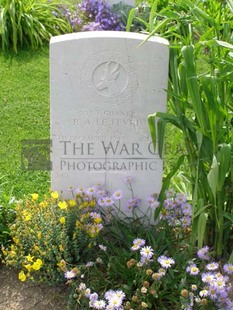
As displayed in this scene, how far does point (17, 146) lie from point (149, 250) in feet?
6.83

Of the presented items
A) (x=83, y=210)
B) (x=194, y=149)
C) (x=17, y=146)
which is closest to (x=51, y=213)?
(x=83, y=210)

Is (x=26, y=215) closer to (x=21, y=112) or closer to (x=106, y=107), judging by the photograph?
(x=106, y=107)

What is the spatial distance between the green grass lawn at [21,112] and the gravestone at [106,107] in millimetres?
717

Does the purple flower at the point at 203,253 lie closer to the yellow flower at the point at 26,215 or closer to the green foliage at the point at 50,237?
the green foliage at the point at 50,237

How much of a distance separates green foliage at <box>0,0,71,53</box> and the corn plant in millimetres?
3455

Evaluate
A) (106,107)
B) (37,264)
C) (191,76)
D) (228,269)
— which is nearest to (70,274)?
(37,264)

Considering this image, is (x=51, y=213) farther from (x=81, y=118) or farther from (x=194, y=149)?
(x=194, y=149)

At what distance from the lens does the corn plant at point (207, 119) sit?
2895 millimetres

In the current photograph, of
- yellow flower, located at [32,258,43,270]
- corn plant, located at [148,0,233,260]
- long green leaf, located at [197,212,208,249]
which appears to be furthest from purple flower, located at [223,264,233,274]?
yellow flower, located at [32,258,43,270]

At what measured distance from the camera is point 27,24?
6.40m

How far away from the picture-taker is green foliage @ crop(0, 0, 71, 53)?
20.7 ft

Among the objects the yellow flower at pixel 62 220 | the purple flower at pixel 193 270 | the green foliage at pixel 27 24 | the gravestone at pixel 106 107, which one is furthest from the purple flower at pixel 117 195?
the green foliage at pixel 27 24

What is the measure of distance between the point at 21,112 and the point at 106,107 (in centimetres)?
218

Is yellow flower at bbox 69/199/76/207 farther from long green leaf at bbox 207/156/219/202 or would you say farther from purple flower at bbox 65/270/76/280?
long green leaf at bbox 207/156/219/202
